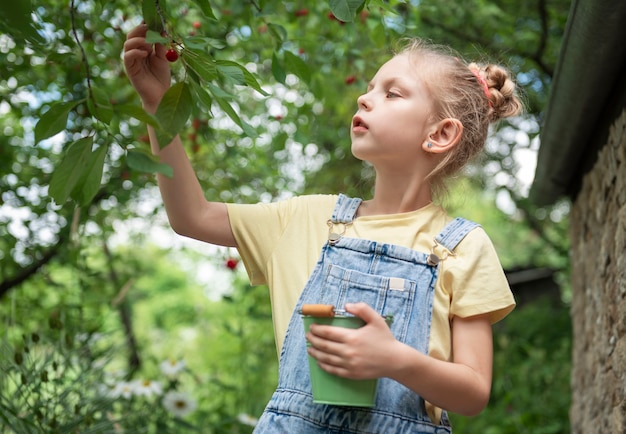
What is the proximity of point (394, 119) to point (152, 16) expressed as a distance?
18.8 inches

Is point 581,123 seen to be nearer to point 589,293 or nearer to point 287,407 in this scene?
point 589,293

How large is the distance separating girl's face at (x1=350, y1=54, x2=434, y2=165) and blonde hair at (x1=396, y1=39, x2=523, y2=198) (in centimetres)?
3

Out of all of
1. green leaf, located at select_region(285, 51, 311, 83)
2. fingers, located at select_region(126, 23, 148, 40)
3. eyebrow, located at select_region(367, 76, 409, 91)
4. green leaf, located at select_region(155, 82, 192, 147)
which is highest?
green leaf, located at select_region(285, 51, 311, 83)

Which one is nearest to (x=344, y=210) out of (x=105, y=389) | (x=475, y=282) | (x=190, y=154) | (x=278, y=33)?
(x=475, y=282)

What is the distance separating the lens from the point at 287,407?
132cm

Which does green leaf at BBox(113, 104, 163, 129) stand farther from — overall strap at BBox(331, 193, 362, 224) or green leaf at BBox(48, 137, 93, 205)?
overall strap at BBox(331, 193, 362, 224)

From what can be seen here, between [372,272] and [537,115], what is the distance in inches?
159

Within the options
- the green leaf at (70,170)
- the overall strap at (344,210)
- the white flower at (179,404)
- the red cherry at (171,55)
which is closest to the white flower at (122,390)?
the white flower at (179,404)

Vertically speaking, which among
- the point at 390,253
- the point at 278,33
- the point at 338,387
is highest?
the point at 278,33

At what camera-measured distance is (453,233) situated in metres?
1.40

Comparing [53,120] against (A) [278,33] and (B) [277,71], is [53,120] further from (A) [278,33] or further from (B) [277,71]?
(A) [278,33]

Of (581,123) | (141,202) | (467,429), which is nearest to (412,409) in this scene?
(581,123)

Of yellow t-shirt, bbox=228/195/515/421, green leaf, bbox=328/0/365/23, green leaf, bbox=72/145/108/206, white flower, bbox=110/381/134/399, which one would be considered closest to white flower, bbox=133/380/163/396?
white flower, bbox=110/381/134/399

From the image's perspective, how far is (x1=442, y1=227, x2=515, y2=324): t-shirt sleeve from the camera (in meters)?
1.32
